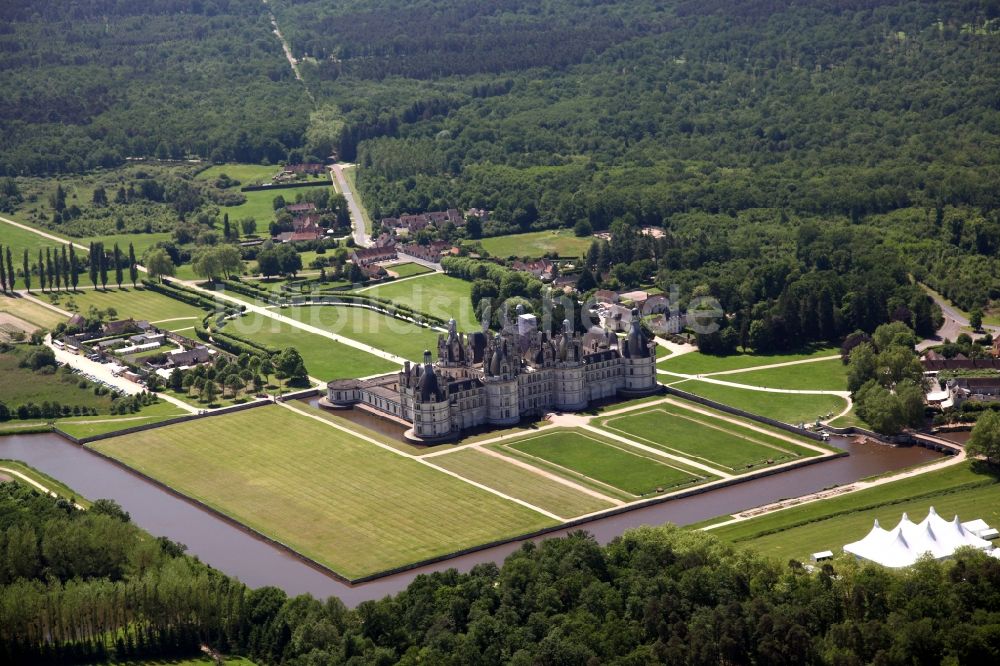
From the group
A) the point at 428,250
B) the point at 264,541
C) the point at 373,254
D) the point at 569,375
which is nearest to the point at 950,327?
the point at 569,375

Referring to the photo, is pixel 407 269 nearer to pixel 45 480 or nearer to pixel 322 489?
pixel 322 489

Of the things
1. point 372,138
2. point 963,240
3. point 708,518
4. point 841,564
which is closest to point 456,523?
point 708,518

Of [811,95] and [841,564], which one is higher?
[811,95]

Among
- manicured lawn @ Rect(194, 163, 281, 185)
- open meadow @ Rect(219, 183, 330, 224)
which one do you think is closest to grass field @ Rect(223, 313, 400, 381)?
open meadow @ Rect(219, 183, 330, 224)

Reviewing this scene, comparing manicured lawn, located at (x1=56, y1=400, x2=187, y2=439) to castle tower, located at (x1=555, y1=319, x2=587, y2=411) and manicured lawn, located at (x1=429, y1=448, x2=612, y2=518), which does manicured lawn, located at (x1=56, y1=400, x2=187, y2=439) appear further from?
castle tower, located at (x1=555, y1=319, x2=587, y2=411)

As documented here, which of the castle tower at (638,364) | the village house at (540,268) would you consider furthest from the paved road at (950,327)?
the village house at (540,268)

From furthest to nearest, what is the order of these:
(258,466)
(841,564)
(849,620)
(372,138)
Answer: (372,138), (258,466), (841,564), (849,620)

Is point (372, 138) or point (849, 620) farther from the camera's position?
point (372, 138)

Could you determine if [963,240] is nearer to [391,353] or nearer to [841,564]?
[391,353]
